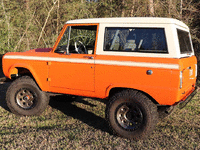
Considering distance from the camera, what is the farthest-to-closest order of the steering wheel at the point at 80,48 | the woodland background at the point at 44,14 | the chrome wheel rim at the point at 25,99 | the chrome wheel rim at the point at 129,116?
the woodland background at the point at 44,14 < the chrome wheel rim at the point at 25,99 < the steering wheel at the point at 80,48 < the chrome wheel rim at the point at 129,116

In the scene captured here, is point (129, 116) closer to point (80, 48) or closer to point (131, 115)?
point (131, 115)

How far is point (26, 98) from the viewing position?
15.8 ft

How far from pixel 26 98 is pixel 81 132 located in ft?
5.17

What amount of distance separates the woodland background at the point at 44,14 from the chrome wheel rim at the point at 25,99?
5.58 metres

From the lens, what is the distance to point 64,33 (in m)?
4.43

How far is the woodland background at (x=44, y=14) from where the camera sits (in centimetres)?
958

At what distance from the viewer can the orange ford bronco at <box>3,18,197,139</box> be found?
3488 millimetres

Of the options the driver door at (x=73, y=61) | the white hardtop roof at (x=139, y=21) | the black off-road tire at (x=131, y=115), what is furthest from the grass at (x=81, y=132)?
the white hardtop roof at (x=139, y=21)

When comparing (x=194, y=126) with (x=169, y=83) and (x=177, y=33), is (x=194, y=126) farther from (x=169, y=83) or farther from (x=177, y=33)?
(x=177, y=33)

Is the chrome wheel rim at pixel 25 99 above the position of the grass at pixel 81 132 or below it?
above

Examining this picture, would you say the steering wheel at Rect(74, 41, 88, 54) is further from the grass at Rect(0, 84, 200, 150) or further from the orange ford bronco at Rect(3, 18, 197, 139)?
the grass at Rect(0, 84, 200, 150)

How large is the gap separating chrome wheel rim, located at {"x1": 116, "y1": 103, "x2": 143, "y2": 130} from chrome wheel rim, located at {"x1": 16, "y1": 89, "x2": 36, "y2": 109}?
1.98 meters

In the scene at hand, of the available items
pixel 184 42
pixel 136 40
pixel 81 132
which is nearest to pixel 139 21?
pixel 136 40

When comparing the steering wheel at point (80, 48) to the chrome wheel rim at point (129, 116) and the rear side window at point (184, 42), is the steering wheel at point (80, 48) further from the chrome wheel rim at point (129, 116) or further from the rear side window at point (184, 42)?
the rear side window at point (184, 42)
